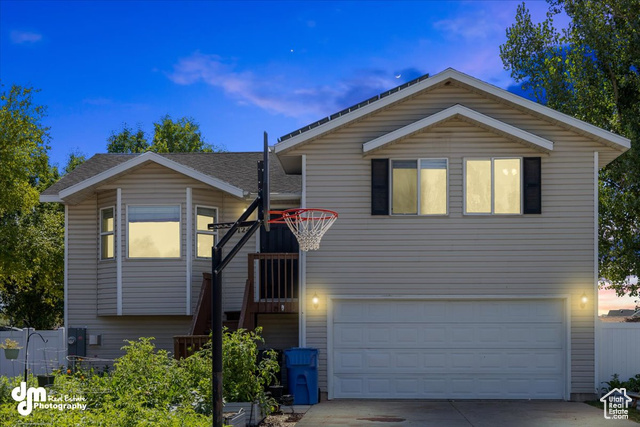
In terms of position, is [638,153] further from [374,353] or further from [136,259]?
[136,259]

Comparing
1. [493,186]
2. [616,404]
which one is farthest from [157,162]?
[616,404]

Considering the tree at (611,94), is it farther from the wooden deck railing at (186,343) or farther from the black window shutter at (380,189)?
the wooden deck railing at (186,343)

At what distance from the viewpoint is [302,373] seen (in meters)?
14.3

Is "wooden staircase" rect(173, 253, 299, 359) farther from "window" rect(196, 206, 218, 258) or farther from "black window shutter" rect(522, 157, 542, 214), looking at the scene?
"black window shutter" rect(522, 157, 542, 214)

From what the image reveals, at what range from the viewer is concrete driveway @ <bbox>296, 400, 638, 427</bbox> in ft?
39.7

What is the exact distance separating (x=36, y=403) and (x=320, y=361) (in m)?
6.67

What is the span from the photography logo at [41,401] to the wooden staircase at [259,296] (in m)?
4.50

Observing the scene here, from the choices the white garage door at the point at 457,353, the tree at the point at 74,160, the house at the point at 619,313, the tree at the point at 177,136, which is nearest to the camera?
the white garage door at the point at 457,353

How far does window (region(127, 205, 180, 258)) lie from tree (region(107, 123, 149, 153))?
23805 mm

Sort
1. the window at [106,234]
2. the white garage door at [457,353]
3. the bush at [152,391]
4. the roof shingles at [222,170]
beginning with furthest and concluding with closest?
the roof shingles at [222,170] → the window at [106,234] → the white garage door at [457,353] → the bush at [152,391]

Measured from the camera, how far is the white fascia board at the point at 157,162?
16328 mm

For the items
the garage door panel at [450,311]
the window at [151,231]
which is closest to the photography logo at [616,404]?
the garage door panel at [450,311]

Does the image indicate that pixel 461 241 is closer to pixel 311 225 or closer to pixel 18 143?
pixel 311 225

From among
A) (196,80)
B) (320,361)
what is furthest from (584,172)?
(196,80)
